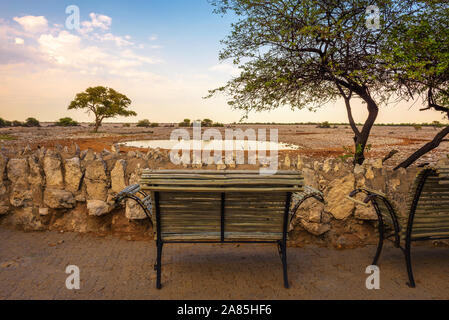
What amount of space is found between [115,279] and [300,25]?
20.9ft

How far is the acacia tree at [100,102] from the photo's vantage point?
41812 mm

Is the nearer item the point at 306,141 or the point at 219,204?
the point at 219,204

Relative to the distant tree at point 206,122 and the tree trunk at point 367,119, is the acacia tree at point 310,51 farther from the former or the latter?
the distant tree at point 206,122

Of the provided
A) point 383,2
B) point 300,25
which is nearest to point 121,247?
point 300,25

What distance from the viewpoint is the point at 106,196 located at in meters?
4.60

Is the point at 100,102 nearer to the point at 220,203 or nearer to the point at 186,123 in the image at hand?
the point at 186,123

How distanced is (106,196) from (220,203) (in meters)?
2.42

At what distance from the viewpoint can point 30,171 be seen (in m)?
4.66

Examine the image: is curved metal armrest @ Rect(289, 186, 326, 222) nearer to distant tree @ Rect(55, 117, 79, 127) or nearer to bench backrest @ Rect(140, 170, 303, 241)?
bench backrest @ Rect(140, 170, 303, 241)

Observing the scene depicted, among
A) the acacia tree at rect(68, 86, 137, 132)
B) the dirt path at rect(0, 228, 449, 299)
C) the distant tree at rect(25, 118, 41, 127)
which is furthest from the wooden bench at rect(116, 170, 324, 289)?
the distant tree at rect(25, 118, 41, 127)

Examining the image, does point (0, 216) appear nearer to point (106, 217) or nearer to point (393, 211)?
point (106, 217)

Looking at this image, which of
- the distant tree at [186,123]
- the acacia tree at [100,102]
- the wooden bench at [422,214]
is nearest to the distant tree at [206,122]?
the distant tree at [186,123]

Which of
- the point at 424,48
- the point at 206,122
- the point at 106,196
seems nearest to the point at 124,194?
the point at 106,196

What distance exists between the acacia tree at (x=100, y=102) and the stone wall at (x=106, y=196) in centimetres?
4006
